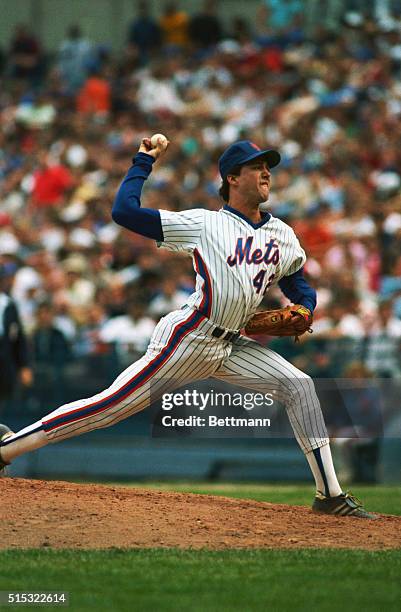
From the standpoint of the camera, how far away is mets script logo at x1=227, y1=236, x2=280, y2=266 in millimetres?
6539

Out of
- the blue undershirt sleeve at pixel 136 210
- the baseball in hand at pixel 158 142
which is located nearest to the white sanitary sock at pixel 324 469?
the blue undershirt sleeve at pixel 136 210

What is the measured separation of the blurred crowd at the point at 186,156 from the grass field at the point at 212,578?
5.77m

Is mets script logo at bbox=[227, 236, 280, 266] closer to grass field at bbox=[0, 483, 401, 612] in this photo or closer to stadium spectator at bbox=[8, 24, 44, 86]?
grass field at bbox=[0, 483, 401, 612]

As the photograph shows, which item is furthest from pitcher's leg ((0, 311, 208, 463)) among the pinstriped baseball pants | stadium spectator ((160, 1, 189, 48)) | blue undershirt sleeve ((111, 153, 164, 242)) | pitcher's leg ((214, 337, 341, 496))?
stadium spectator ((160, 1, 189, 48))

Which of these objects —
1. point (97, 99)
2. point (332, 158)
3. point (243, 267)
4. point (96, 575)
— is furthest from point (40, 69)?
point (96, 575)

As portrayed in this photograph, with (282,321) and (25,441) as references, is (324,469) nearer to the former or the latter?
(282,321)

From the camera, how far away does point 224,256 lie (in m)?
6.53

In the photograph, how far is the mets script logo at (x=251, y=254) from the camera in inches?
257

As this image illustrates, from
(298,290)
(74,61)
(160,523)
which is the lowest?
(160,523)

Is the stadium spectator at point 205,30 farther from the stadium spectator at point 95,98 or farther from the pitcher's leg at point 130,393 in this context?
the pitcher's leg at point 130,393

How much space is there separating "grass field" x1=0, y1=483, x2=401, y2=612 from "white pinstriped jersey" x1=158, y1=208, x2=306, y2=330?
52.9 inches

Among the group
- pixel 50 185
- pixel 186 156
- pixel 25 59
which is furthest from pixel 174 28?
pixel 50 185

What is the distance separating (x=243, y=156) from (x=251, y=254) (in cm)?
56

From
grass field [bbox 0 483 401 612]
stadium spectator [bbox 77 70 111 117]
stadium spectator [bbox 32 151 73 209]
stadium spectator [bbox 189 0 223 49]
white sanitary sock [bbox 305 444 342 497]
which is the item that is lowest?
grass field [bbox 0 483 401 612]
